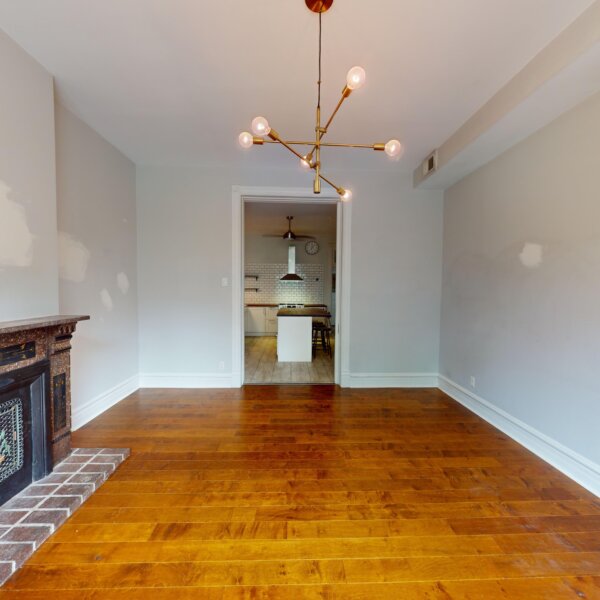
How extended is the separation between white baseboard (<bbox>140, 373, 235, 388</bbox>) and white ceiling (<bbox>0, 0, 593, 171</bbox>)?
8.65 ft

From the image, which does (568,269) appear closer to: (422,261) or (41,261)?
(422,261)

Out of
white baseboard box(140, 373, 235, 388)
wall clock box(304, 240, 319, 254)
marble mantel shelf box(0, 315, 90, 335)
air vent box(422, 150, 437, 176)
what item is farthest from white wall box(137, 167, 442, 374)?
wall clock box(304, 240, 319, 254)

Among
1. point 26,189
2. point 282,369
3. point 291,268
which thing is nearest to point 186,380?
point 282,369

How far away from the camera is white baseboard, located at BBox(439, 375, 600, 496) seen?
6.24ft

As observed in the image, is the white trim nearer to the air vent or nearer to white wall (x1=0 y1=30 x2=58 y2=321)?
the air vent

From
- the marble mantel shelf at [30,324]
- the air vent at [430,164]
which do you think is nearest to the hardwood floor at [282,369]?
the marble mantel shelf at [30,324]

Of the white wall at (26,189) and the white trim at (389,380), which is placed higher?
the white wall at (26,189)

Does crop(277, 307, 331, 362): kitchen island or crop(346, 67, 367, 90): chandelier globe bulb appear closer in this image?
crop(346, 67, 367, 90): chandelier globe bulb

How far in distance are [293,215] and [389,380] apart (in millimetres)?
3706

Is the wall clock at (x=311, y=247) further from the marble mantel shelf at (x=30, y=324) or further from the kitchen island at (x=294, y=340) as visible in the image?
the marble mantel shelf at (x=30, y=324)

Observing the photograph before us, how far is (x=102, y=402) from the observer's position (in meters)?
2.94

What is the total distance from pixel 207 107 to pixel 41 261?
5.42 feet

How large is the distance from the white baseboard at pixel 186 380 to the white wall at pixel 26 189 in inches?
71.0

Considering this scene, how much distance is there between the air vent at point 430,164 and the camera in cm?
311
